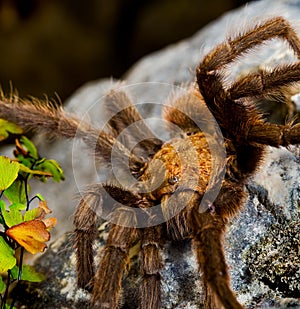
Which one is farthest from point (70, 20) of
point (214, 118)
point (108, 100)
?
point (214, 118)

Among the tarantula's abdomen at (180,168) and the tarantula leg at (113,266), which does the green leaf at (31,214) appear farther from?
the tarantula's abdomen at (180,168)

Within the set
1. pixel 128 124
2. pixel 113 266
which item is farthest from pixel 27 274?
pixel 128 124

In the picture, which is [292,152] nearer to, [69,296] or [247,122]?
[247,122]

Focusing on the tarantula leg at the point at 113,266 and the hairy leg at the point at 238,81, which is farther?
the hairy leg at the point at 238,81

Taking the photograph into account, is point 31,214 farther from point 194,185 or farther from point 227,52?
point 227,52

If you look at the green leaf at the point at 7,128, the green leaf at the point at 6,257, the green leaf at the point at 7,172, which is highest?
the green leaf at the point at 7,172

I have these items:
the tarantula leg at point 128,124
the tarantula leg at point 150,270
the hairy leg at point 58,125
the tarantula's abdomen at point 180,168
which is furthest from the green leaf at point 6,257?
the tarantula leg at point 128,124
